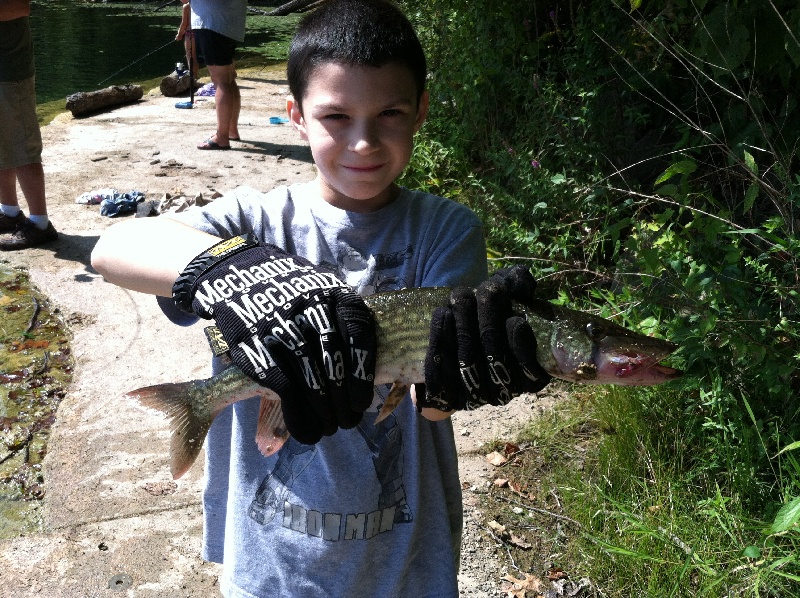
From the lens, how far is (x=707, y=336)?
115 inches

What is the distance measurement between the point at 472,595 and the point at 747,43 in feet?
7.53

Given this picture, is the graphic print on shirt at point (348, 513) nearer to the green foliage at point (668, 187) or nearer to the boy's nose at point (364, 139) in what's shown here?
the boy's nose at point (364, 139)

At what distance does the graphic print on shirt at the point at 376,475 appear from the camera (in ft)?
6.82

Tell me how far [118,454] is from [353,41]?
8.56ft

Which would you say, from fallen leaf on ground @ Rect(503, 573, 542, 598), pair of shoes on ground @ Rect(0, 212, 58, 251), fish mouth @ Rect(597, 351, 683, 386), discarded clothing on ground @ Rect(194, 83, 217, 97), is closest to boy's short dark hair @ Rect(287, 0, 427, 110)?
fish mouth @ Rect(597, 351, 683, 386)

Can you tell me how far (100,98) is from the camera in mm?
11156

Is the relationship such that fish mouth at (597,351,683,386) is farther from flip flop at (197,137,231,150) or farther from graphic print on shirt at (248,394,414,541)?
flip flop at (197,137,231,150)

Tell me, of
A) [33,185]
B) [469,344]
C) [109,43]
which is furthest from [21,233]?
[109,43]

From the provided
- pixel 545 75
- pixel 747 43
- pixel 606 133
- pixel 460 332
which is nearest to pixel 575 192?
pixel 606 133

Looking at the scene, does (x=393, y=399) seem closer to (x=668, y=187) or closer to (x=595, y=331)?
(x=595, y=331)

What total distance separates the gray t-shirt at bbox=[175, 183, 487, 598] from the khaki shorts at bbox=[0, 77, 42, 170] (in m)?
4.58

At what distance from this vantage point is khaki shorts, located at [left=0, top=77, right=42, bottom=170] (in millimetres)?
5965

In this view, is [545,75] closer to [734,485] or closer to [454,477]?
[734,485]

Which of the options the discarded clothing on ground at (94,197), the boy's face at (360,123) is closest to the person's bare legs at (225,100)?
the discarded clothing on ground at (94,197)
